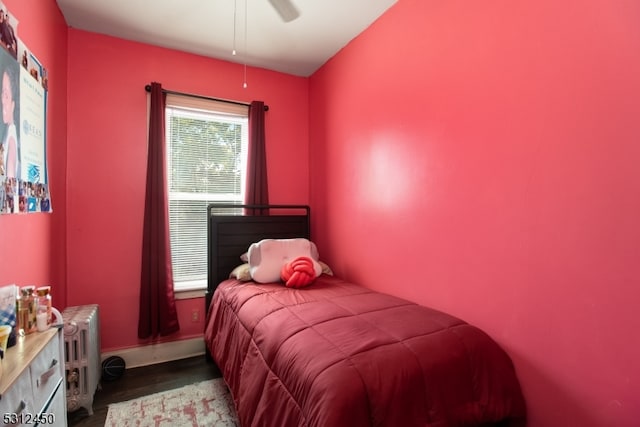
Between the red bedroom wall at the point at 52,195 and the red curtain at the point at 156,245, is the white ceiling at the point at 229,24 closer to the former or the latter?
the red bedroom wall at the point at 52,195

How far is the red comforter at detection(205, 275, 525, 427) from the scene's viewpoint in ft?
3.66

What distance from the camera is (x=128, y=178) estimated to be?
2.60 meters

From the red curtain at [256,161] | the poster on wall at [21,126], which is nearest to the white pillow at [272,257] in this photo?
the red curtain at [256,161]

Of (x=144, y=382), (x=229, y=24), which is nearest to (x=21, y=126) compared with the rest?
(x=229, y=24)

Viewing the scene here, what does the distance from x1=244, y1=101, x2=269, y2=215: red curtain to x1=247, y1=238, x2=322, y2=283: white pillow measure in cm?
55

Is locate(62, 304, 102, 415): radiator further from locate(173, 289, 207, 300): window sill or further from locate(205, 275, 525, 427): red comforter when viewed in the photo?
locate(205, 275, 525, 427): red comforter

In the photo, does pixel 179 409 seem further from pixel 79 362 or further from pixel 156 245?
pixel 156 245

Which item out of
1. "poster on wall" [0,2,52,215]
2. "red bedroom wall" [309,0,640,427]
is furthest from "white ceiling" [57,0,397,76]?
"poster on wall" [0,2,52,215]

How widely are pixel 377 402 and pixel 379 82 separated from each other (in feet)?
6.69

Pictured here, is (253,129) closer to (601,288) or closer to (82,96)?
(82,96)

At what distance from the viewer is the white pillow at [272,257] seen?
246 centimetres

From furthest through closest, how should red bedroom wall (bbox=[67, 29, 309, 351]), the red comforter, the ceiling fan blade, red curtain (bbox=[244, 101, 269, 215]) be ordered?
red curtain (bbox=[244, 101, 269, 215])
red bedroom wall (bbox=[67, 29, 309, 351])
the ceiling fan blade
the red comforter

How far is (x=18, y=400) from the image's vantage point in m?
1.03

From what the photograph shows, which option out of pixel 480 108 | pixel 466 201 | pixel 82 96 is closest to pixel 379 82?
pixel 480 108
